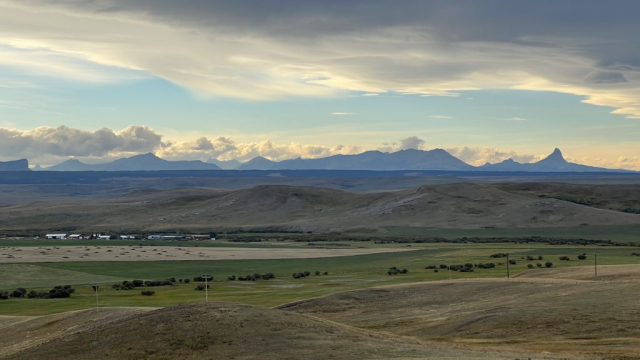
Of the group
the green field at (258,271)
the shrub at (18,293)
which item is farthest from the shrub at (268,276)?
the shrub at (18,293)

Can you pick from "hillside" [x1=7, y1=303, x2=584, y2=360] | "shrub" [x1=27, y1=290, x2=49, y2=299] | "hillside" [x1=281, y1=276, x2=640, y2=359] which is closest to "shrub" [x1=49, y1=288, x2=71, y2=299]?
"shrub" [x1=27, y1=290, x2=49, y2=299]

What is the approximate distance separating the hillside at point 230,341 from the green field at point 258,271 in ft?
108

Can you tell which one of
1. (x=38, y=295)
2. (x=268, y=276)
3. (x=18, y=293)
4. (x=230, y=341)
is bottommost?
(x=268, y=276)

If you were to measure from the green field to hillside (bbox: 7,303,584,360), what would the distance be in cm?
3297

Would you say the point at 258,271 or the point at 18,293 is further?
the point at 258,271

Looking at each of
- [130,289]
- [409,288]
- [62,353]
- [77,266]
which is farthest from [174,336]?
[77,266]

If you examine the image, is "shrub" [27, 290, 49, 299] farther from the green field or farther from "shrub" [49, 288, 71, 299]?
the green field

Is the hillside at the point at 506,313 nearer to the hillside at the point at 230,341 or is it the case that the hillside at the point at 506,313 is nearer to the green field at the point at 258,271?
the hillside at the point at 230,341

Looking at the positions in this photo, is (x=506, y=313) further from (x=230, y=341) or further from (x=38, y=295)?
(x=38, y=295)

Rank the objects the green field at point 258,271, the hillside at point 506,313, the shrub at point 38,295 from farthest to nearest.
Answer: the shrub at point 38,295 → the green field at point 258,271 → the hillside at point 506,313

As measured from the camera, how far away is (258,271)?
418 ft

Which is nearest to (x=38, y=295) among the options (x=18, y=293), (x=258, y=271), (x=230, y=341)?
(x=18, y=293)

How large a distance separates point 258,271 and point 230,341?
85470 mm

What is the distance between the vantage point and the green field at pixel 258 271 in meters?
88.5
